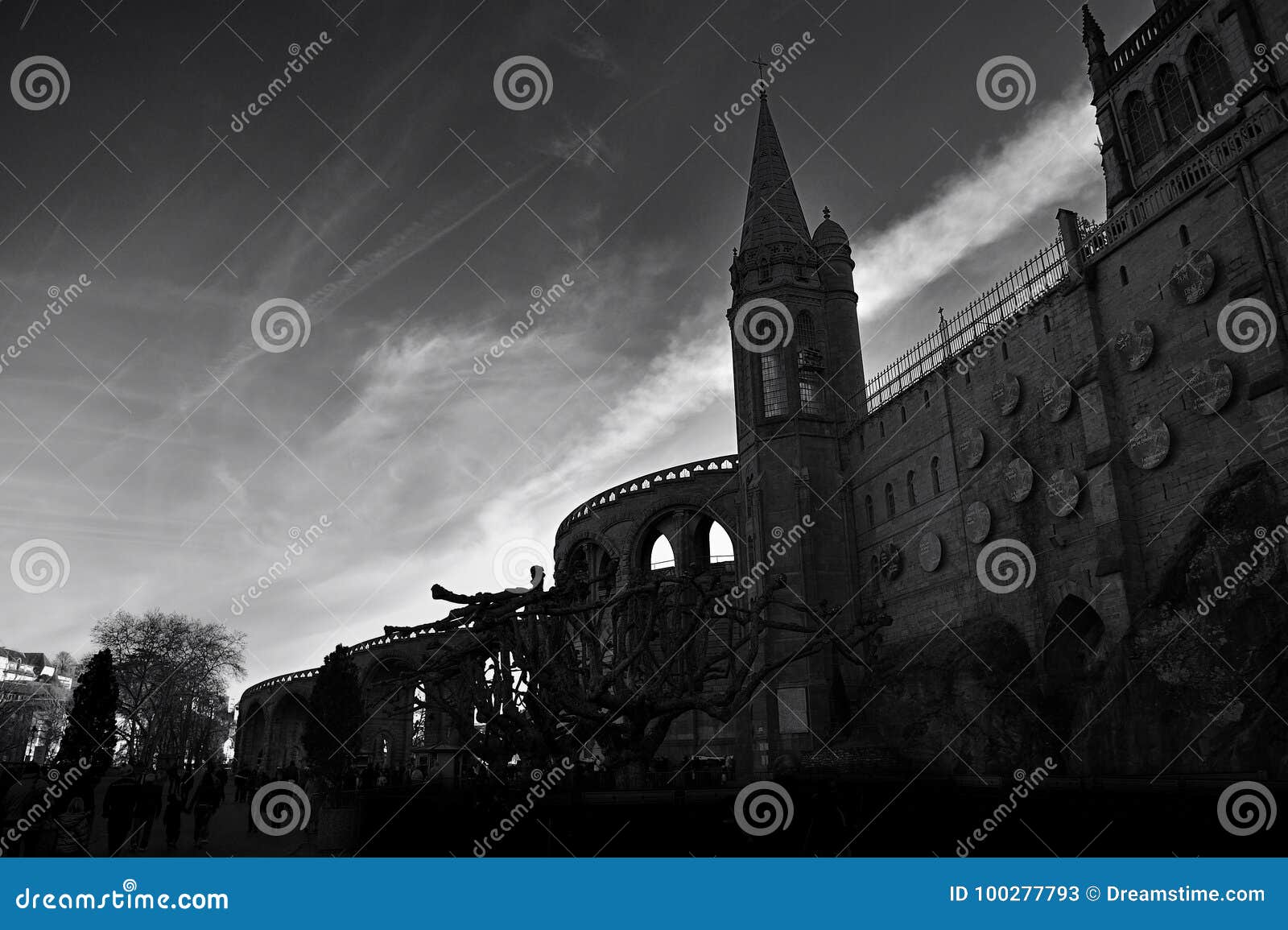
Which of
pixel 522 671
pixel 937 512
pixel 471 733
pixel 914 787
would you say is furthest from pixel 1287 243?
pixel 471 733

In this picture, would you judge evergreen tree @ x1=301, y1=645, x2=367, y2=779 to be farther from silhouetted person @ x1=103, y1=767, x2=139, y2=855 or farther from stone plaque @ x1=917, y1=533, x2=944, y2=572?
stone plaque @ x1=917, y1=533, x2=944, y2=572

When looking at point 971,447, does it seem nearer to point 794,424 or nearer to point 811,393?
point 794,424

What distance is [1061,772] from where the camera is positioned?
17672 mm

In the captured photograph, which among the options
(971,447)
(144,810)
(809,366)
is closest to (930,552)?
(971,447)

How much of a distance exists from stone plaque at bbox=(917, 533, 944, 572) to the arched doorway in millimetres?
4618

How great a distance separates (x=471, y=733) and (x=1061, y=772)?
1266 cm

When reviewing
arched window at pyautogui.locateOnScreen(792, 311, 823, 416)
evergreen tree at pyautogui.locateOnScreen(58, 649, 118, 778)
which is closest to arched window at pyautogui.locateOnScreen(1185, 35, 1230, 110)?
arched window at pyautogui.locateOnScreen(792, 311, 823, 416)

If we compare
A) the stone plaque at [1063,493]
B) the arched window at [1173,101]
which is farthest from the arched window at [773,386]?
the arched window at [1173,101]

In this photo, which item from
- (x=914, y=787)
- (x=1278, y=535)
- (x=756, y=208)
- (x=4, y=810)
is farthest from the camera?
(x=756, y=208)

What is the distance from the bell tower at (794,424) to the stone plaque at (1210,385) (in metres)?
12.5

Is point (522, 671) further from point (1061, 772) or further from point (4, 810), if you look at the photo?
point (1061, 772)

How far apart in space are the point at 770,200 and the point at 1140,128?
43.9 ft

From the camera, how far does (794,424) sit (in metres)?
30.2

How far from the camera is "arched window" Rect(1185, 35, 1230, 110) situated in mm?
25141
